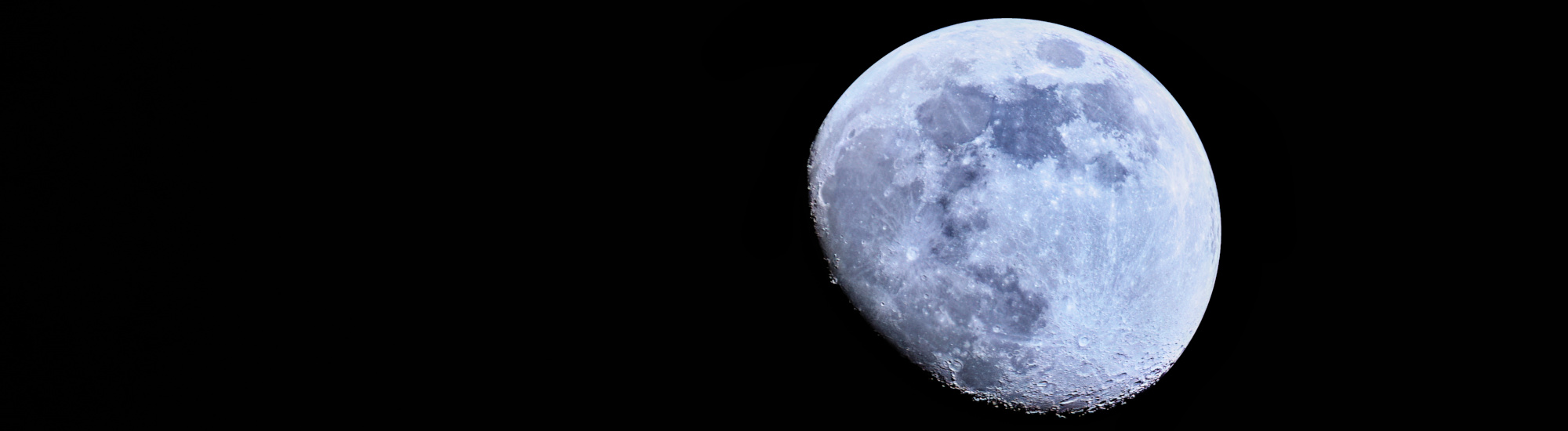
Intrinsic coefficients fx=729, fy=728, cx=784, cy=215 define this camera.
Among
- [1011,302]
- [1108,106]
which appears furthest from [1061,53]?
[1011,302]

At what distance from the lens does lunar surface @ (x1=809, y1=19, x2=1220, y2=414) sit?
2.20 metres

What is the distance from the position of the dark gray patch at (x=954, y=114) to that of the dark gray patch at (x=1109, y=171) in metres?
0.36

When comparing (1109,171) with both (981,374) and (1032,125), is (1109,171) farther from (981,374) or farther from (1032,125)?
(981,374)

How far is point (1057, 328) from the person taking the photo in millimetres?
2262

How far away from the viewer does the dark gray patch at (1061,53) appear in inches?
94.7

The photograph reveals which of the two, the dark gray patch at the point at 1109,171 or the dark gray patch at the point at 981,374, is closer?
the dark gray patch at the point at 1109,171

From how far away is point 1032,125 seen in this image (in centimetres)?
224

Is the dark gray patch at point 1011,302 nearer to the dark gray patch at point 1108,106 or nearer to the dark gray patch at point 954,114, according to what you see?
the dark gray patch at point 954,114

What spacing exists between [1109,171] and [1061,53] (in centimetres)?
47

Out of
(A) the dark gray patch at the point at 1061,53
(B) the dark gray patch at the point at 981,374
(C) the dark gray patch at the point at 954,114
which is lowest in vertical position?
(B) the dark gray patch at the point at 981,374

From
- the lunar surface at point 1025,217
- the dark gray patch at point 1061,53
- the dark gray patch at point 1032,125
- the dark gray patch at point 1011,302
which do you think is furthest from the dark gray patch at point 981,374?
the dark gray patch at point 1061,53

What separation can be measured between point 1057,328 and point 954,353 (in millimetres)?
331

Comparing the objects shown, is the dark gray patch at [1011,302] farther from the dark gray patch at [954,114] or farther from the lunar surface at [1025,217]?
the dark gray patch at [954,114]

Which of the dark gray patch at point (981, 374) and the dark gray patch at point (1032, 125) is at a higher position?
the dark gray patch at point (1032, 125)
